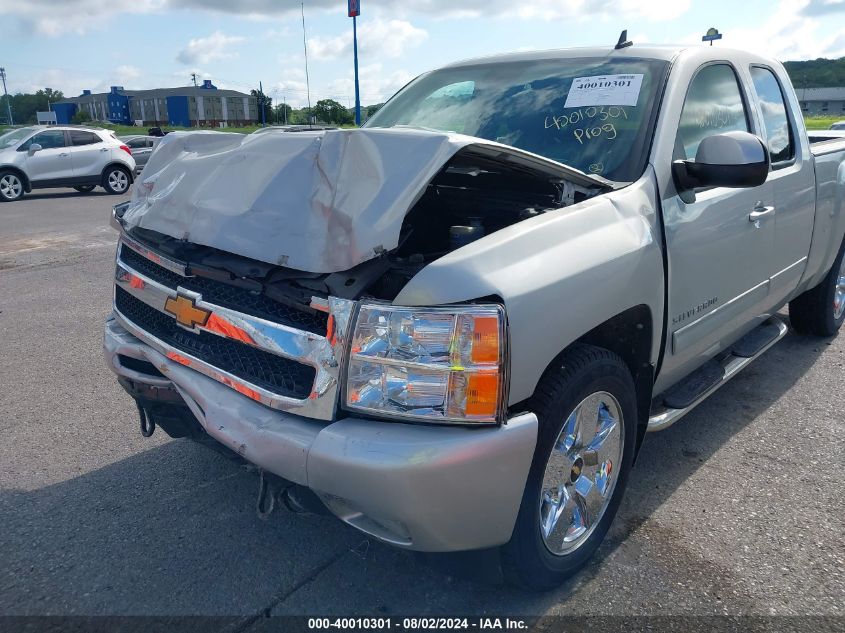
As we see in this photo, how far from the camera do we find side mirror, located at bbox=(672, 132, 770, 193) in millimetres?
2840

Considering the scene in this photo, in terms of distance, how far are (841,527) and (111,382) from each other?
404 centimetres

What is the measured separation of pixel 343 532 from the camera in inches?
116

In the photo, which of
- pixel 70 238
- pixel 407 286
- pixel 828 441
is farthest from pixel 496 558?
pixel 70 238

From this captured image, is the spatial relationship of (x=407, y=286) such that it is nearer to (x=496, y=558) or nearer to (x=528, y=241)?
(x=528, y=241)

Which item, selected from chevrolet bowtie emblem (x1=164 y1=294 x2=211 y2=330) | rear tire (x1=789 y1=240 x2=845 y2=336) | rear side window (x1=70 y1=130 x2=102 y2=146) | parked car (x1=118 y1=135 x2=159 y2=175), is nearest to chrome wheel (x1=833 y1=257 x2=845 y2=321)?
rear tire (x1=789 y1=240 x2=845 y2=336)

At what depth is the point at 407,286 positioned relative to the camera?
208cm

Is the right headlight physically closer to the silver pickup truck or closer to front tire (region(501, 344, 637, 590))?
the silver pickup truck

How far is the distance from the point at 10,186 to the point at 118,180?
2.58 metres

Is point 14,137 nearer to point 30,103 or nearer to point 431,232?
point 431,232

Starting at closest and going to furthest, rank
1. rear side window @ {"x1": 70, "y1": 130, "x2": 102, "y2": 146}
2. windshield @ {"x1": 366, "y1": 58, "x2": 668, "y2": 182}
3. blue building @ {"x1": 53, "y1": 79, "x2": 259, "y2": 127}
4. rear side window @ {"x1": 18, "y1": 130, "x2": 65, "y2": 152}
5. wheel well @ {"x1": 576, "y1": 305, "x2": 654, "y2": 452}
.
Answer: wheel well @ {"x1": 576, "y1": 305, "x2": 654, "y2": 452} < windshield @ {"x1": 366, "y1": 58, "x2": 668, "y2": 182} < rear side window @ {"x1": 18, "y1": 130, "x2": 65, "y2": 152} < rear side window @ {"x1": 70, "y1": 130, "x2": 102, "y2": 146} < blue building @ {"x1": 53, "y1": 79, "x2": 259, "y2": 127}

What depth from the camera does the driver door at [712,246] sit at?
293cm

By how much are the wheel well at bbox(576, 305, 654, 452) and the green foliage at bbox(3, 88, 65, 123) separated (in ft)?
361

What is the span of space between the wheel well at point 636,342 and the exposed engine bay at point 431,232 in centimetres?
49

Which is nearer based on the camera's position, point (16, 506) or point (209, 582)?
point (209, 582)
